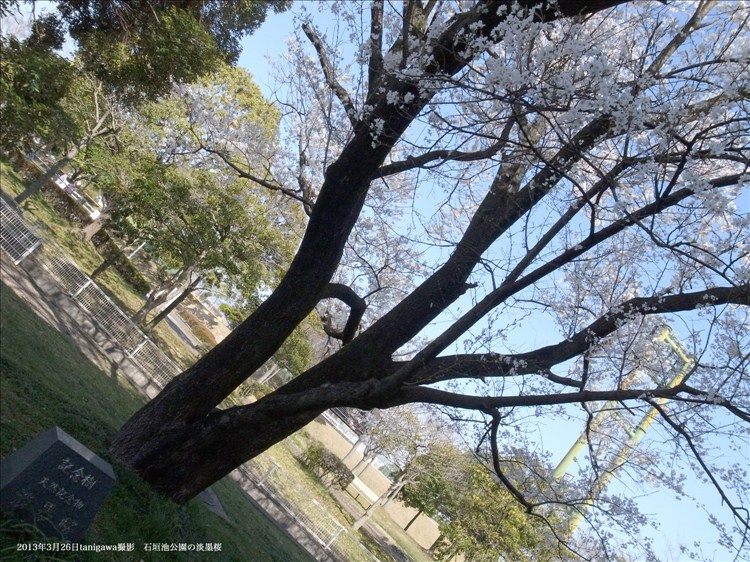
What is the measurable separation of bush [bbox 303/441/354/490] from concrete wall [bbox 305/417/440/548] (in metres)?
1.02

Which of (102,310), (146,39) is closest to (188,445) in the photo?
(146,39)

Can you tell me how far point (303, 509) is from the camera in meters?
14.3

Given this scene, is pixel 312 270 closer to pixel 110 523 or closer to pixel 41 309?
pixel 110 523

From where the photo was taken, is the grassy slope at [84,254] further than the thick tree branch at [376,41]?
Yes

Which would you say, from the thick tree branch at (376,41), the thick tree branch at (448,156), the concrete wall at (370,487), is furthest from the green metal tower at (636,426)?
the concrete wall at (370,487)

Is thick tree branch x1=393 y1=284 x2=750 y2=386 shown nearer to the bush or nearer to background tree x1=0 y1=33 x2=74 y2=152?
background tree x1=0 y1=33 x2=74 y2=152

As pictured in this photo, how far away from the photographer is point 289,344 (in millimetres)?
15984

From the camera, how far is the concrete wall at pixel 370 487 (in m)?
22.3

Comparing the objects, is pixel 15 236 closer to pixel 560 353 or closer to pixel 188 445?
pixel 188 445

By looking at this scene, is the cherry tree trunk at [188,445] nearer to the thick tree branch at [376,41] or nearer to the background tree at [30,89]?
the thick tree branch at [376,41]

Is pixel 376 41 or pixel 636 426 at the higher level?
pixel 376 41

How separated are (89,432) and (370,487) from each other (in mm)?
18759

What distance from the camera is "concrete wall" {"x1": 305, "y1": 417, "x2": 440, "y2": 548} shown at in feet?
73.2

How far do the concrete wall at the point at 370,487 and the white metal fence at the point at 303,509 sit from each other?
6944mm
